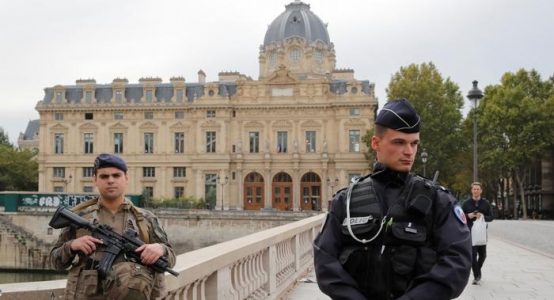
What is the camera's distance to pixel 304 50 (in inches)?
2904

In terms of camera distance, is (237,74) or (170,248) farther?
(237,74)

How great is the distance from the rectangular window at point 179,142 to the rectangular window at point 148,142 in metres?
2.51

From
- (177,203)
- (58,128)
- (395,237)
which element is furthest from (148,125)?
(395,237)

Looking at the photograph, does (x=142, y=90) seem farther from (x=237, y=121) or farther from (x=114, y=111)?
(x=237, y=121)

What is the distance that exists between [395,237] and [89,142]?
232ft

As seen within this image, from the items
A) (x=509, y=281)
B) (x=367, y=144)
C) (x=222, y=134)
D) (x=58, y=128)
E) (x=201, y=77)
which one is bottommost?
(x=509, y=281)

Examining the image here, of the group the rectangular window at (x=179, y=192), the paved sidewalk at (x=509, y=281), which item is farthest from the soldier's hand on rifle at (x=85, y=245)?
the rectangular window at (x=179, y=192)

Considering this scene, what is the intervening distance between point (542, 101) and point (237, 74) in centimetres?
3105

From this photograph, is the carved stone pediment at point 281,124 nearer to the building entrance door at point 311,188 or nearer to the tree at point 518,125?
the building entrance door at point 311,188

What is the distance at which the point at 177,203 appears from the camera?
61.2m

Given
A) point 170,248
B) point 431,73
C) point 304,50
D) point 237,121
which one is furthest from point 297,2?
point 170,248

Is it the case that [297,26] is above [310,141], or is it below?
above

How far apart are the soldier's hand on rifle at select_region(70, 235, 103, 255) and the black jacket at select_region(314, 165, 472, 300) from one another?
1.24m

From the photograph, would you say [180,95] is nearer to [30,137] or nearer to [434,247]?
[30,137]
